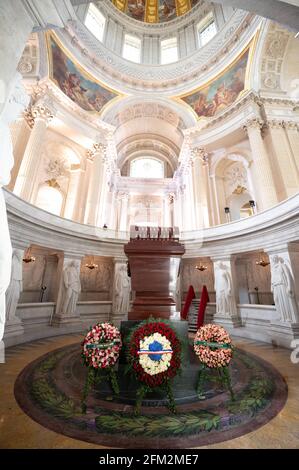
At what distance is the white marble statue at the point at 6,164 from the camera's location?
1.52 meters

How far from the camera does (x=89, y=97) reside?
13.8 metres

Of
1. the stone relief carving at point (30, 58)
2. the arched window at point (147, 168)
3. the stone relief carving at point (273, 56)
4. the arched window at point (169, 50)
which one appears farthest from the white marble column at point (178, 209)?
the stone relief carving at point (30, 58)

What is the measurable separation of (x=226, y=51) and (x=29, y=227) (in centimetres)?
1739

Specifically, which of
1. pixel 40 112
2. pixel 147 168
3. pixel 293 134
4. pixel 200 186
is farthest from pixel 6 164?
pixel 147 168

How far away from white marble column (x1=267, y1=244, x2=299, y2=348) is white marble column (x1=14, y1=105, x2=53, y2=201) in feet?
35.6

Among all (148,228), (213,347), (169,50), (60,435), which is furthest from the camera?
(169,50)

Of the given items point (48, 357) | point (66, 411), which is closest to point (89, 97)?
point (48, 357)

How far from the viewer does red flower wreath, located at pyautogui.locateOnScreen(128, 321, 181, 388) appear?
2.31 metres

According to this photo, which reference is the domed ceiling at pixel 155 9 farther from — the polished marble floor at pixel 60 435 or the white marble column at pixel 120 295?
the polished marble floor at pixel 60 435

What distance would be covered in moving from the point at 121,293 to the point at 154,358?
6889 mm

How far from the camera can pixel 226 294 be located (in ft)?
26.9

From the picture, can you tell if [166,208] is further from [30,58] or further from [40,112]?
[30,58]

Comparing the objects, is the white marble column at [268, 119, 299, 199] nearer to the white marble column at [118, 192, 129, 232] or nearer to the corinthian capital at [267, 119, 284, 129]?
the corinthian capital at [267, 119, 284, 129]

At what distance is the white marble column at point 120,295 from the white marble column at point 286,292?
5918mm
